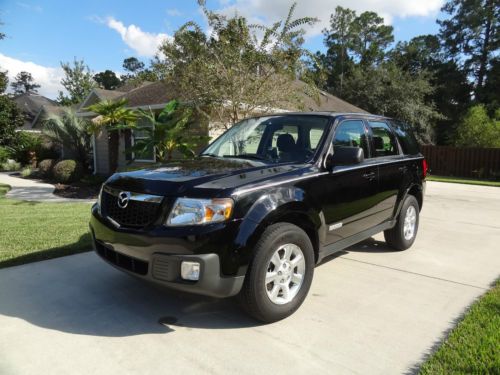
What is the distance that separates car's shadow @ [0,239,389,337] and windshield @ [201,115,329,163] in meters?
1.61

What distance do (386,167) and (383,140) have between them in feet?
1.46

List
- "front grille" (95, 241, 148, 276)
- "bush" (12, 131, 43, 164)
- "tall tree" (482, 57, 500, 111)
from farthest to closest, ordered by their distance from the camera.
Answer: "tall tree" (482, 57, 500, 111) → "bush" (12, 131, 43, 164) → "front grille" (95, 241, 148, 276)

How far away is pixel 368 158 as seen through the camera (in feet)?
15.1

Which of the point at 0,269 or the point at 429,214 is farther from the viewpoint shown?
the point at 429,214

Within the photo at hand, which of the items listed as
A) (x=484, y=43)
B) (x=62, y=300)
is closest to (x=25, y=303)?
(x=62, y=300)

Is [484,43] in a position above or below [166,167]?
above

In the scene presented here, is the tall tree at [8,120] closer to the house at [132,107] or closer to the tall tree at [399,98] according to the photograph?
the house at [132,107]

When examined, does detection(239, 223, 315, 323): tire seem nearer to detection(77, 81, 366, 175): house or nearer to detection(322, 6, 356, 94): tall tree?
detection(77, 81, 366, 175): house

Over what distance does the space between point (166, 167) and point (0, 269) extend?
2.50 meters

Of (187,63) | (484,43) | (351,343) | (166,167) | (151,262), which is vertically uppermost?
(484,43)

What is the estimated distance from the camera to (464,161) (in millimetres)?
22375

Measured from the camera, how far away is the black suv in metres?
2.96

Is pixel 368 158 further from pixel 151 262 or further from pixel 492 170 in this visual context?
pixel 492 170

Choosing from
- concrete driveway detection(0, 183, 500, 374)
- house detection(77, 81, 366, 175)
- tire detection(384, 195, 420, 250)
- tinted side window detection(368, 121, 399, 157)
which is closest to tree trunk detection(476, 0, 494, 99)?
house detection(77, 81, 366, 175)
